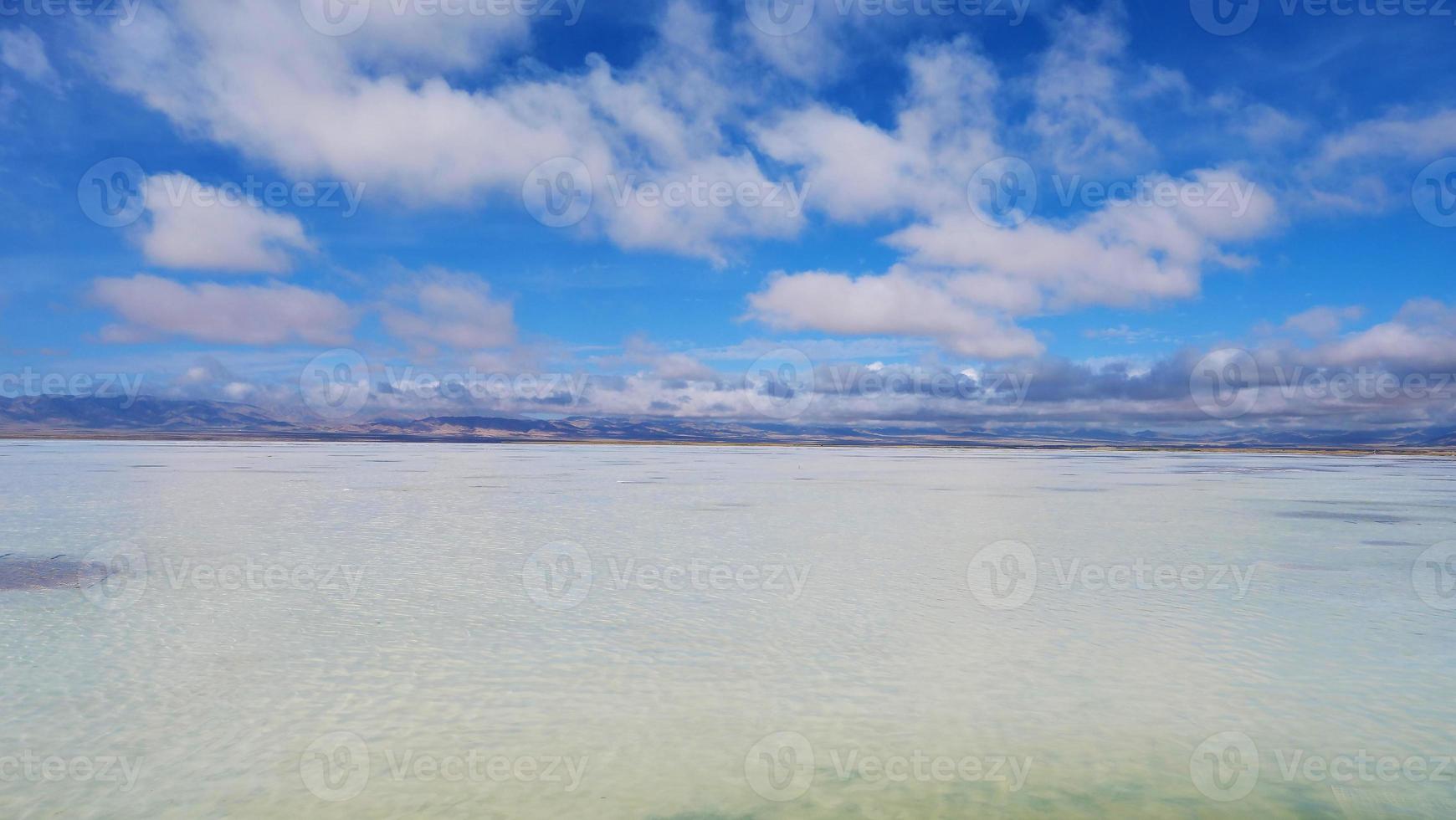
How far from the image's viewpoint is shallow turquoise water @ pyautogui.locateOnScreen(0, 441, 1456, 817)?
22.7 feet

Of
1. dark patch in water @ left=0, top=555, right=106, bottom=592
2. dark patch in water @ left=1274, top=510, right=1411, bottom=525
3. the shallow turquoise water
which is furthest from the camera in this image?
dark patch in water @ left=1274, top=510, right=1411, bottom=525

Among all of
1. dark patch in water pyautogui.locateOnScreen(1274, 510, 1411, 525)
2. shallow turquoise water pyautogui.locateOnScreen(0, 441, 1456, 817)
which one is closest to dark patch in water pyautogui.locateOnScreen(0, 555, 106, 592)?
shallow turquoise water pyautogui.locateOnScreen(0, 441, 1456, 817)

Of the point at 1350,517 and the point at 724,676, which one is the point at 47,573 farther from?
the point at 1350,517

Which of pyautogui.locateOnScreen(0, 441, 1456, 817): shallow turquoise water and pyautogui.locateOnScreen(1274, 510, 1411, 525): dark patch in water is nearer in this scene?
pyautogui.locateOnScreen(0, 441, 1456, 817): shallow turquoise water

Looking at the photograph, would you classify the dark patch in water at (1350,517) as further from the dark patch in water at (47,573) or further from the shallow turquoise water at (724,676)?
the dark patch in water at (47,573)

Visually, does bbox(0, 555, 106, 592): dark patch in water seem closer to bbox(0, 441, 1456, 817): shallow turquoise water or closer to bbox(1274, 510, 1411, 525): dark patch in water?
bbox(0, 441, 1456, 817): shallow turquoise water

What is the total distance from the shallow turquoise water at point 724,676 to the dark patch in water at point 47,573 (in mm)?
584

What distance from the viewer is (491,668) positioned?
10070 millimetres

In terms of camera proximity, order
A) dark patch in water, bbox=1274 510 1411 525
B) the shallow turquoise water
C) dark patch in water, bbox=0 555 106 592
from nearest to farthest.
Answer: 1. the shallow turquoise water
2. dark patch in water, bbox=0 555 106 592
3. dark patch in water, bbox=1274 510 1411 525

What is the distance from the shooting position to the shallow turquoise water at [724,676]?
6.91 meters

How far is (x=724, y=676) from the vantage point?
991 cm

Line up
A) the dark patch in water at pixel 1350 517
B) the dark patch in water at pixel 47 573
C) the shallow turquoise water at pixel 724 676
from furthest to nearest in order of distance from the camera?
the dark patch in water at pixel 1350 517 → the dark patch in water at pixel 47 573 → the shallow turquoise water at pixel 724 676

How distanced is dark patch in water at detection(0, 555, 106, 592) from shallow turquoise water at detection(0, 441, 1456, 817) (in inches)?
23.0

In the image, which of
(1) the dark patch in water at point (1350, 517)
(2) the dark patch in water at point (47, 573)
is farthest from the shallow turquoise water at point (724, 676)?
(1) the dark patch in water at point (1350, 517)
